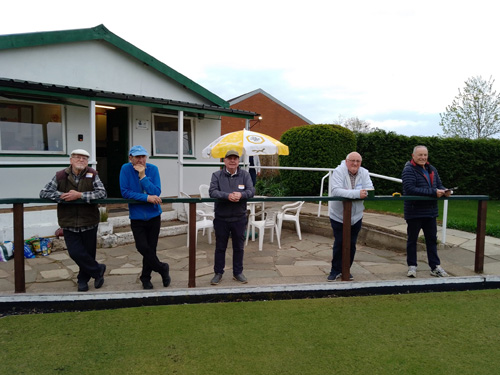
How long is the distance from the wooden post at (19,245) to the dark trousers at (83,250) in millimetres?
398

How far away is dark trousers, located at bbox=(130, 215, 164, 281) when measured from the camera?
13.0ft

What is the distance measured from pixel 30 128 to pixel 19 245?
434cm

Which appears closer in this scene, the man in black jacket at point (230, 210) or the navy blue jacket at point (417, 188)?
the man in black jacket at point (230, 210)

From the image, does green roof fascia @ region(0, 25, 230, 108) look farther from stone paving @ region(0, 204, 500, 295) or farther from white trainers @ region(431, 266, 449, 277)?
white trainers @ region(431, 266, 449, 277)

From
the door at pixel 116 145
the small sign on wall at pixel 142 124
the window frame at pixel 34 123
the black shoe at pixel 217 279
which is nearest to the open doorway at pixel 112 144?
the door at pixel 116 145

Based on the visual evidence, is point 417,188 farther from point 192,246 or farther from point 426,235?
point 192,246

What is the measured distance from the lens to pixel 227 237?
432 centimetres

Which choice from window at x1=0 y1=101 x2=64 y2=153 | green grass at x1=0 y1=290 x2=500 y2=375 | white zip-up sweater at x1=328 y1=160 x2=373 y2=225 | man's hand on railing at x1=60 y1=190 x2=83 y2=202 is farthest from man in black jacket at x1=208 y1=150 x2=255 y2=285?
window at x1=0 y1=101 x2=64 y2=153

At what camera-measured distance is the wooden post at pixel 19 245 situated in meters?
3.66

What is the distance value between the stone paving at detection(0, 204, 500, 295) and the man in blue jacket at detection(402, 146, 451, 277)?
0.22 metres

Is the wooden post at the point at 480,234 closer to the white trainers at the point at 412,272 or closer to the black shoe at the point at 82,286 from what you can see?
the white trainers at the point at 412,272

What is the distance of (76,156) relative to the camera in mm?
3871

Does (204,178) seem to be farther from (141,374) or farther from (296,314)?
(141,374)

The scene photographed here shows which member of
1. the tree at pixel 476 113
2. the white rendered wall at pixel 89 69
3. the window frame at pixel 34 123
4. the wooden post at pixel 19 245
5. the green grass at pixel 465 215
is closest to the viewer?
the wooden post at pixel 19 245
